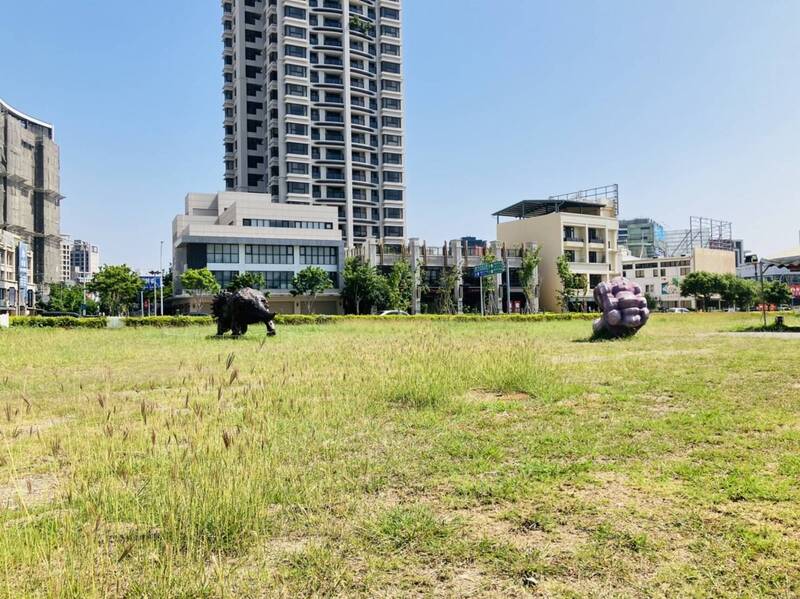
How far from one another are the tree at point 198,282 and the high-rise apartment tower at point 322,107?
747 inches

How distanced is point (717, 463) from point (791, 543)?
1.60m

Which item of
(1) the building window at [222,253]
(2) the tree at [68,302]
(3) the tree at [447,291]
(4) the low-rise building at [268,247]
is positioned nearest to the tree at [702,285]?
(3) the tree at [447,291]

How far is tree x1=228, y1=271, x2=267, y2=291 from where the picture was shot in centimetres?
5531

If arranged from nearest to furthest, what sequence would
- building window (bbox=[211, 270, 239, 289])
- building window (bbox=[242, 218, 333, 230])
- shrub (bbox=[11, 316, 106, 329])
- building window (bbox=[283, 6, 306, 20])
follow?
shrub (bbox=[11, 316, 106, 329]), building window (bbox=[211, 270, 239, 289]), building window (bbox=[242, 218, 333, 230]), building window (bbox=[283, 6, 306, 20])

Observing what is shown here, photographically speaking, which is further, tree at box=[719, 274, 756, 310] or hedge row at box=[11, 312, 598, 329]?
tree at box=[719, 274, 756, 310]

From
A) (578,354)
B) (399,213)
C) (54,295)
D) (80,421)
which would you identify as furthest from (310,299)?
(80,421)

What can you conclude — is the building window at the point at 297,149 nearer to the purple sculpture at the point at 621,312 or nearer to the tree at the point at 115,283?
the tree at the point at 115,283

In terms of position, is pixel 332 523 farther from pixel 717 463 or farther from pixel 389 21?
pixel 389 21

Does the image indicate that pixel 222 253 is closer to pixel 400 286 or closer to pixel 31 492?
pixel 400 286

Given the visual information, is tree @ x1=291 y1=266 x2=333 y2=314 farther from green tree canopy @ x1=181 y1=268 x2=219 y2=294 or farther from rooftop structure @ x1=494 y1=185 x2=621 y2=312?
rooftop structure @ x1=494 y1=185 x2=621 y2=312

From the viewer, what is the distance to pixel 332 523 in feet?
12.3

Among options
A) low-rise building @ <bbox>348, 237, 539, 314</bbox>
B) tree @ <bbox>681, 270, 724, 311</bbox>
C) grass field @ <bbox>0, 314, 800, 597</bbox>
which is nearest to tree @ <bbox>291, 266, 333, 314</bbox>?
low-rise building @ <bbox>348, 237, 539, 314</bbox>

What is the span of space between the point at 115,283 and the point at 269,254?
16.2 m

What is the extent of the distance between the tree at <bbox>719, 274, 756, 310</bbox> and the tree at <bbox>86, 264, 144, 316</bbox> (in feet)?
242
